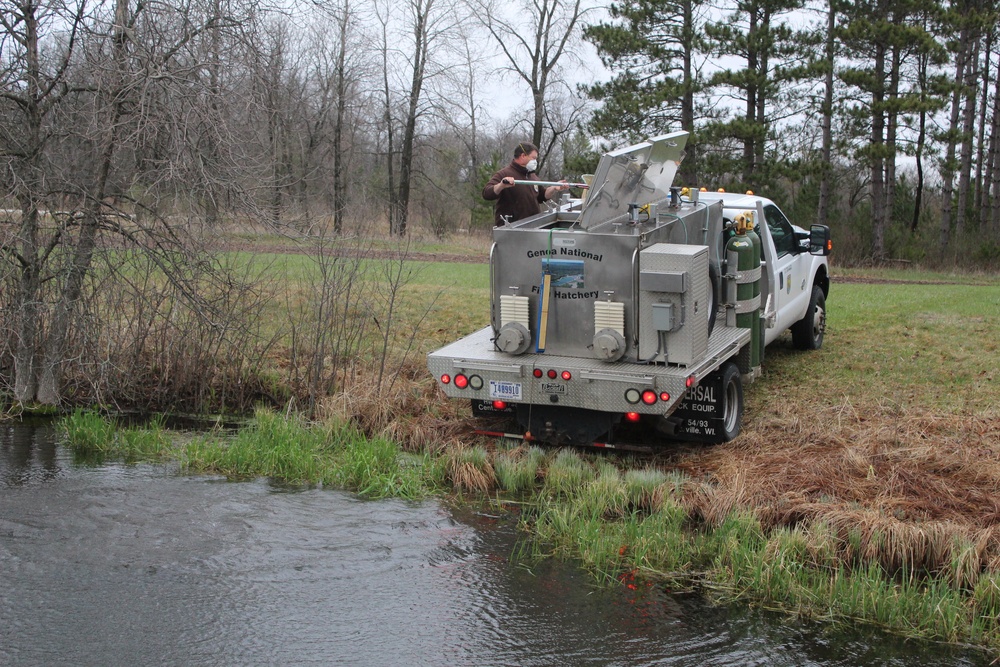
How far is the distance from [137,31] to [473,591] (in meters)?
6.61

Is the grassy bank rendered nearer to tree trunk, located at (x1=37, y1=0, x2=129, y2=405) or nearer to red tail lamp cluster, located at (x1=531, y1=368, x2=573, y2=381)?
red tail lamp cluster, located at (x1=531, y1=368, x2=573, y2=381)

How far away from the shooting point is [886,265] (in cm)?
3177

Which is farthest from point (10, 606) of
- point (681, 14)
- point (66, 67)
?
point (681, 14)

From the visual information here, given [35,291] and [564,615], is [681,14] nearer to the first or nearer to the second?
[35,291]

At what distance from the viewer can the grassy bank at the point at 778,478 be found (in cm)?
622

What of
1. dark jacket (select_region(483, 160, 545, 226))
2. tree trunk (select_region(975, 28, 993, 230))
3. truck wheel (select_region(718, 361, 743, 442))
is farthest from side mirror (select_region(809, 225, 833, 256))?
tree trunk (select_region(975, 28, 993, 230))

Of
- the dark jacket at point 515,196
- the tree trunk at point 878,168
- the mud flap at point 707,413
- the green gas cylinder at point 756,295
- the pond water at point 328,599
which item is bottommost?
the pond water at point 328,599

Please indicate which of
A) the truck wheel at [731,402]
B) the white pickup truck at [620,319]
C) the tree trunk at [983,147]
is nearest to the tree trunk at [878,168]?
the tree trunk at [983,147]

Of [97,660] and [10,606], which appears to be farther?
[10,606]

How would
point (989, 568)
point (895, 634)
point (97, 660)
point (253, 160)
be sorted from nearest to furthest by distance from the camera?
point (97, 660) < point (895, 634) < point (989, 568) < point (253, 160)

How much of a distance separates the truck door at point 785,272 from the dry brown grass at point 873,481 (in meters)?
1.45

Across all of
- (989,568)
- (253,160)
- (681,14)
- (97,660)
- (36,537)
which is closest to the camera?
(97,660)

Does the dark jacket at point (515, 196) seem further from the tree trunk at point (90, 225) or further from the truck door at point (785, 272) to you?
the tree trunk at point (90, 225)

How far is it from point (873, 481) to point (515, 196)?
14.5 ft
